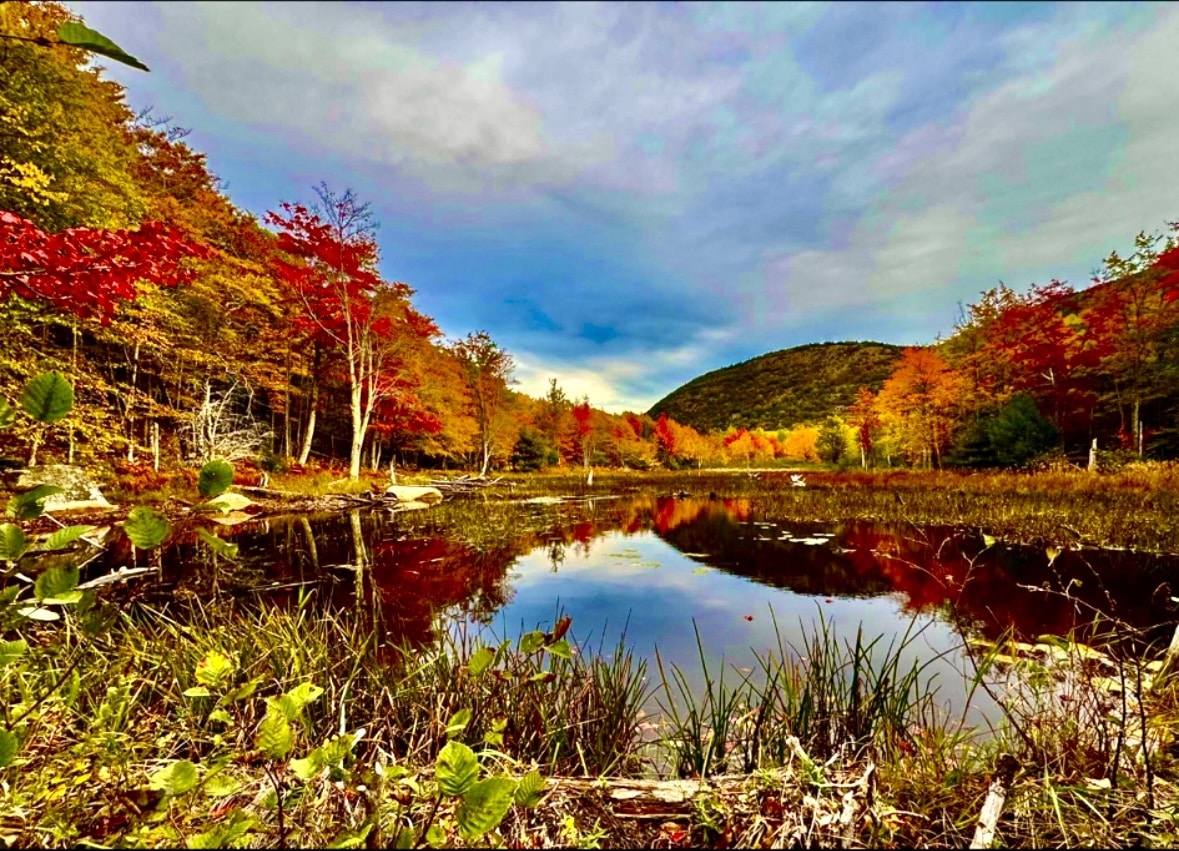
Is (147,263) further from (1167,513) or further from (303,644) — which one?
(1167,513)

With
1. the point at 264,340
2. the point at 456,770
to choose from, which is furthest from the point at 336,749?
the point at 264,340

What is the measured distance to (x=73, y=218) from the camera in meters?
10.7

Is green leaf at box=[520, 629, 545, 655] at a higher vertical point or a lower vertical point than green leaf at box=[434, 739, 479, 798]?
lower

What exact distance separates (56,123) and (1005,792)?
61.4 feet

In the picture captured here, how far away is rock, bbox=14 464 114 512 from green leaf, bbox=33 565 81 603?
12960mm

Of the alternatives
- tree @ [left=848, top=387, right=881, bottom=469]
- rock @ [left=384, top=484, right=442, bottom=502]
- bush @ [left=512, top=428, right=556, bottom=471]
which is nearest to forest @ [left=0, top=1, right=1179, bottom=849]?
rock @ [left=384, top=484, right=442, bottom=502]

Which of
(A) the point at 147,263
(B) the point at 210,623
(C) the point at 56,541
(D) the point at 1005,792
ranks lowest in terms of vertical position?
(B) the point at 210,623

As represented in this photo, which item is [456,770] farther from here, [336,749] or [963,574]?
[963,574]

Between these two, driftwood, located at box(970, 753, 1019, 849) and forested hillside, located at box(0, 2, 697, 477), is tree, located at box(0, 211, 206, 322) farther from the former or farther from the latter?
driftwood, located at box(970, 753, 1019, 849)

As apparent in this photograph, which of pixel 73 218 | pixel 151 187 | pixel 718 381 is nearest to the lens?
pixel 73 218

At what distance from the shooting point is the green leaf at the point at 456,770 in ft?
3.64

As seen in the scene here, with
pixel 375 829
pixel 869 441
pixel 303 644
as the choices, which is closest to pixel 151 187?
pixel 303 644

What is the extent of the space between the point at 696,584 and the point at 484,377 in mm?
28990

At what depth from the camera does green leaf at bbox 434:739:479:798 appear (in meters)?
1.11
